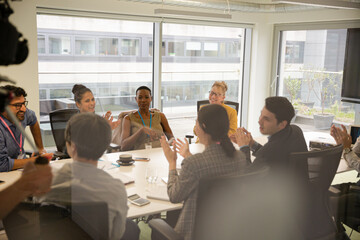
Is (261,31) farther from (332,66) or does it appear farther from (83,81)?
(83,81)

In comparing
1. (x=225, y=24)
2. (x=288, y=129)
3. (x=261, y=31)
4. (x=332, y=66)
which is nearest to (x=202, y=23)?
(x=225, y=24)

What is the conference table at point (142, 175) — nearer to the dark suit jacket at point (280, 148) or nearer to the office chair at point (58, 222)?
the office chair at point (58, 222)

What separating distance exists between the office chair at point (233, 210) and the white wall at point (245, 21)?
162 centimetres

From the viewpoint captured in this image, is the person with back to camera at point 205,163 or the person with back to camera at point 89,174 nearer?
the person with back to camera at point 89,174

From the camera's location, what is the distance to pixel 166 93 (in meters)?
5.81

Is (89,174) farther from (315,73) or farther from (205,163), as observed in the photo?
(315,73)

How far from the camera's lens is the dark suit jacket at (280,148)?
2.38 meters

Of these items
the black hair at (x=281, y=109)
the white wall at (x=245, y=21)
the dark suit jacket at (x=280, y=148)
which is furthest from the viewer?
the white wall at (x=245, y=21)

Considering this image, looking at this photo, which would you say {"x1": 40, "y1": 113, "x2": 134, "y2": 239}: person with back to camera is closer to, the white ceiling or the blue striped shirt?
the blue striped shirt

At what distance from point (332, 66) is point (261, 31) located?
135 centimetres

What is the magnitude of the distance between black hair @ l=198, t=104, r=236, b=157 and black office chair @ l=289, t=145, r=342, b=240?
440mm

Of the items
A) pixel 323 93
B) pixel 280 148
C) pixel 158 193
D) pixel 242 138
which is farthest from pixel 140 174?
pixel 323 93

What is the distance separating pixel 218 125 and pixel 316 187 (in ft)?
2.86

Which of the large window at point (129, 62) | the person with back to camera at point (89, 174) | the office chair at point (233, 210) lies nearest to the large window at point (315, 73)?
the large window at point (129, 62)
